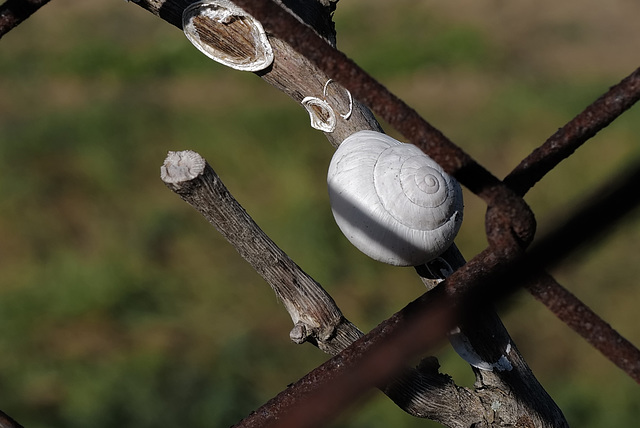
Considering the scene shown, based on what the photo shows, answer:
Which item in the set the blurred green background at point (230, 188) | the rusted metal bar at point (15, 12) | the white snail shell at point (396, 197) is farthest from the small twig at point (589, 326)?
the blurred green background at point (230, 188)

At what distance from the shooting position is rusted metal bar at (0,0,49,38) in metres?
0.42

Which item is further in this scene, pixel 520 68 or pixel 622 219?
pixel 520 68

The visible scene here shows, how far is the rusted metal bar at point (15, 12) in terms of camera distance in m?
0.42

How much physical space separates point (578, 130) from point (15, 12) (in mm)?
286

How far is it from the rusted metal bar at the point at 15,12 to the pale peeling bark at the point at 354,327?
0.24 m

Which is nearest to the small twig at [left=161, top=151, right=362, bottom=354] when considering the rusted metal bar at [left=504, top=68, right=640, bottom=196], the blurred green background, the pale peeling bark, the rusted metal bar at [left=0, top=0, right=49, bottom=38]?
the pale peeling bark

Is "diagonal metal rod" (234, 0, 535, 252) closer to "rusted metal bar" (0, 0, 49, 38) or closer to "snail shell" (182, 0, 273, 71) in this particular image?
"rusted metal bar" (0, 0, 49, 38)

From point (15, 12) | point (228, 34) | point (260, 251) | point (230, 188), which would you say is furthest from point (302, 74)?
point (230, 188)

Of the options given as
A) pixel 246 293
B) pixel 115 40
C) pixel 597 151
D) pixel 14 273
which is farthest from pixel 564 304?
pixel 115 40

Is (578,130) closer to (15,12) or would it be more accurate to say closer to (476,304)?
(476,304)

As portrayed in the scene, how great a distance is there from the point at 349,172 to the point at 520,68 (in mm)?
1837

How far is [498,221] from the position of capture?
11.7 inches

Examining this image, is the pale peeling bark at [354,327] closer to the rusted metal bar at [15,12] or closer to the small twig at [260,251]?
the small twig at [260,251]

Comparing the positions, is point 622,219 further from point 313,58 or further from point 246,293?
point 246,293
